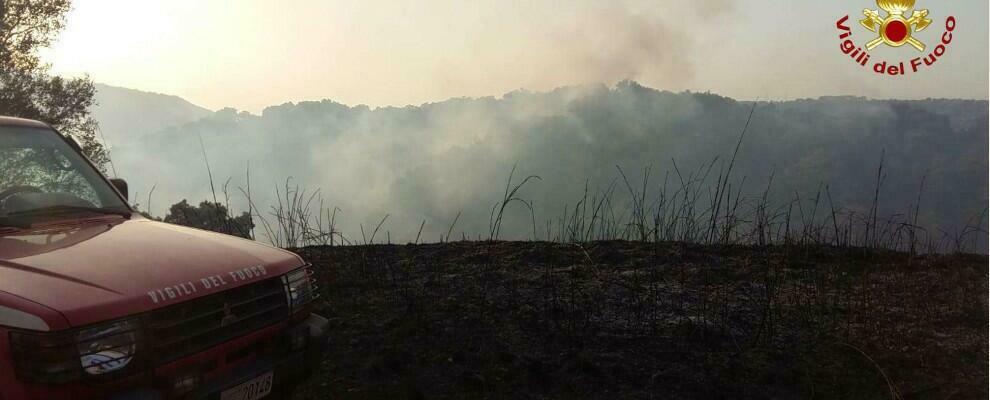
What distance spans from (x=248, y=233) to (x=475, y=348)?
3.45 m

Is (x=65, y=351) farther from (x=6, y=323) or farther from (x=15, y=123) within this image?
(x=15, y=123)

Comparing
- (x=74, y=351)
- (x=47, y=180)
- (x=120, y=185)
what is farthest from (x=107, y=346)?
(x=120, y=185)

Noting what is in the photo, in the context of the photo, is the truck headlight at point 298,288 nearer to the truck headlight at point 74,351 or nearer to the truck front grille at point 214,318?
the truck front grille at point 214,318

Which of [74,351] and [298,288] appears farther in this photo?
[298,288]

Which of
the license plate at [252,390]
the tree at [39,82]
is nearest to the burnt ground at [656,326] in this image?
the license plate at [252,390]

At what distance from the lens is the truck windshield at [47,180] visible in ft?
9.97

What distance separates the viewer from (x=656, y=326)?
14.9 feet

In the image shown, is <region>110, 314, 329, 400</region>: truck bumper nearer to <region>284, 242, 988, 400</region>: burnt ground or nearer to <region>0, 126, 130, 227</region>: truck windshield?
<region>284, 242, 988, 400</region>: burnt ground

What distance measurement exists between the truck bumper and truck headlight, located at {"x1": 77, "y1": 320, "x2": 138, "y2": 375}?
4.5 inches

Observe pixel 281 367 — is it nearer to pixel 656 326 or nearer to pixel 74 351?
pixel 74 351

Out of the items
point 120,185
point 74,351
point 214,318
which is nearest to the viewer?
point 74,351

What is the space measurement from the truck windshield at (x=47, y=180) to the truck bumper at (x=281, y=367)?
1291mm

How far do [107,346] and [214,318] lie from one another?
421 mm

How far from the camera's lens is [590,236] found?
6.96 metres
